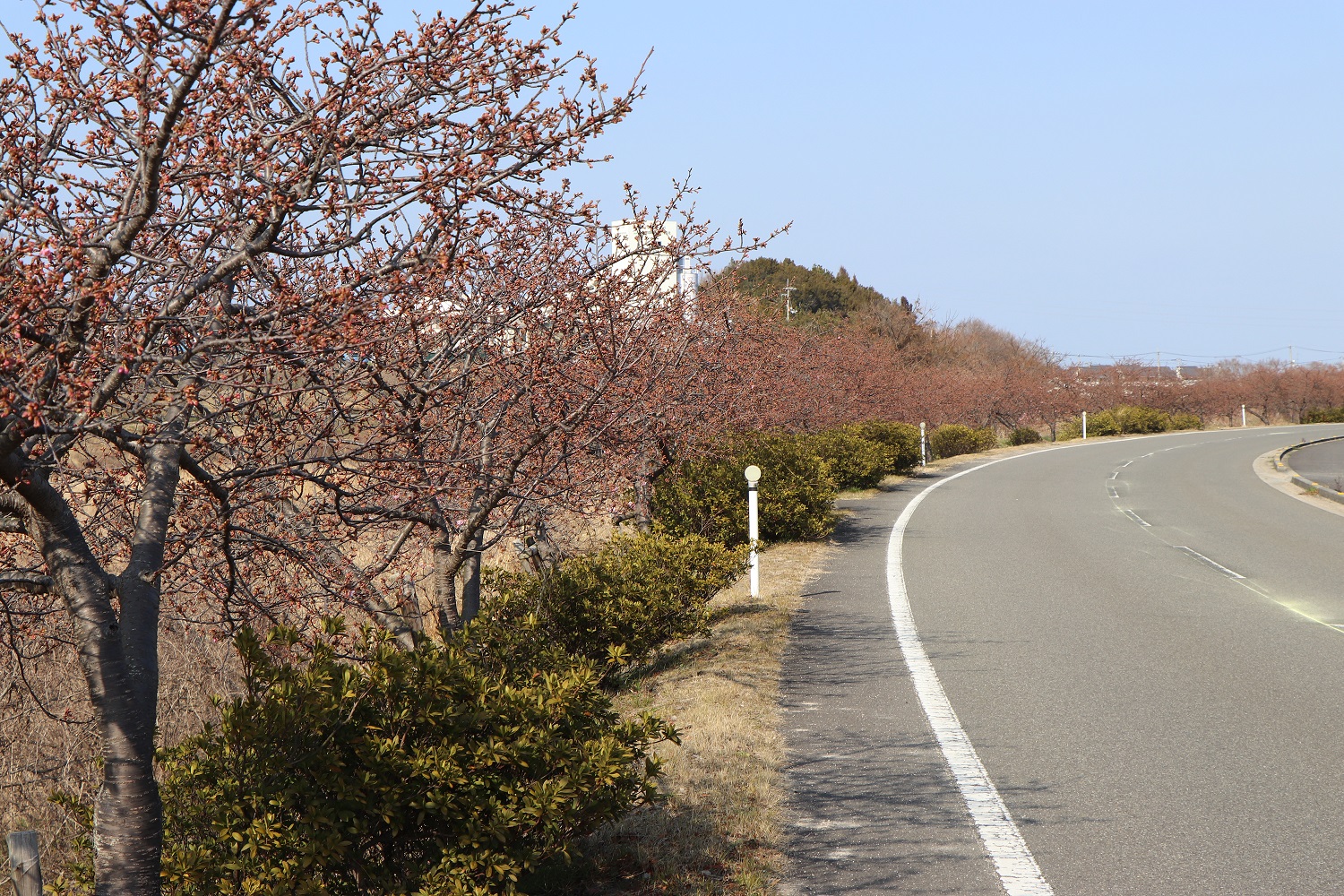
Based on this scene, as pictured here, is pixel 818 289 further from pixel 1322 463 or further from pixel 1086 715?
Result: pixel 1086 715

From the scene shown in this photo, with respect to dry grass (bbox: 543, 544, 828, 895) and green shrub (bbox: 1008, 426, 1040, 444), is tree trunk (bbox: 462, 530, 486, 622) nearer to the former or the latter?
dry grass (bbox: 543, 544, 828, 895)

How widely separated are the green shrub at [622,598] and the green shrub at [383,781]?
313cm

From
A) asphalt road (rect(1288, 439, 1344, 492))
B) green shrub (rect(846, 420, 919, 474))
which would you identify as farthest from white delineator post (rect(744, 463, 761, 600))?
asphalt road (rect(1288, 439, 1344, 492))

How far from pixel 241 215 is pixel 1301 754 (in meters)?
6.10

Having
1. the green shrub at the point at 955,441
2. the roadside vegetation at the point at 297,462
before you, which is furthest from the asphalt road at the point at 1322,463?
the roadside vegetation at the point at 297,462

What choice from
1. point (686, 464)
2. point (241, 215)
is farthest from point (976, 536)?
point (241, 215)

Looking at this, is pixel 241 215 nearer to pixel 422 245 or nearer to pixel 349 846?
pixel 422 245

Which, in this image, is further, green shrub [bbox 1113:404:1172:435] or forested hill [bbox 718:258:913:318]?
forested hill [bbox 718:258:913:318]

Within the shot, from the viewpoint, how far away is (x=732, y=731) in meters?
6.64

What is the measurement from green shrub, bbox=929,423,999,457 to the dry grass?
27112 millimetres

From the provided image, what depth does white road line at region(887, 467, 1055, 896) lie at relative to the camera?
14.9ft

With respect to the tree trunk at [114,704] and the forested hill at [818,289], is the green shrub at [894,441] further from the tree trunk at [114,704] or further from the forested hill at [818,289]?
the forested hill at [818,289]

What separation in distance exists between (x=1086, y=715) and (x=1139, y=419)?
2040 inches

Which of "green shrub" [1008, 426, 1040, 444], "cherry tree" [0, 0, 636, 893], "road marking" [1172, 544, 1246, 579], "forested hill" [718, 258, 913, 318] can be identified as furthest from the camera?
"forested hill" [718, 258, 913, 318]
